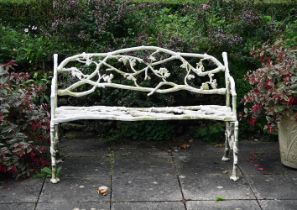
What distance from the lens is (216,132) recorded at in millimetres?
5840

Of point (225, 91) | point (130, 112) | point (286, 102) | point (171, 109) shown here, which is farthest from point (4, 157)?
point (286, 102)

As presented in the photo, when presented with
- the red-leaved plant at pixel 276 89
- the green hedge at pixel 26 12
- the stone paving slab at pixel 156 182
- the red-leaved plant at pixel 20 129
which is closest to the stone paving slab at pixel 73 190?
the stone paving slab at pixel 156 182

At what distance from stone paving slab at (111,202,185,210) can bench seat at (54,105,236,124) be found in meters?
0.85

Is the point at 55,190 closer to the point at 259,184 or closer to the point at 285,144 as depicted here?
the point at 259,184

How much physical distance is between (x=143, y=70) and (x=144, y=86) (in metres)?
0.32

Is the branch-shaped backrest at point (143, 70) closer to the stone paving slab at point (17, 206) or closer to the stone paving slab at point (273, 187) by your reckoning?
the stone paving slab at point (273, 187)

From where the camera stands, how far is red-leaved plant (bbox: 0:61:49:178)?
15.6 ft

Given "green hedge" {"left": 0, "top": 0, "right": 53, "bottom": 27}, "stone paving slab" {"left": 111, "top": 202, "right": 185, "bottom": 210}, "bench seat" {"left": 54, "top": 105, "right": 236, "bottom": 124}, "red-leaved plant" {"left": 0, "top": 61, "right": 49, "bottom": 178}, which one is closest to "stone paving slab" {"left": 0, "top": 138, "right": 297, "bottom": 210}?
"stone paving slab" {"left": 111, "top": 202, "right": 185, "bottom": 210}

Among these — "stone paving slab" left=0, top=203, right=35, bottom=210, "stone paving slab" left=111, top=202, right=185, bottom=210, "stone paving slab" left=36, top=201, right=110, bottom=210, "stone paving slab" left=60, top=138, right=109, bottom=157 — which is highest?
"stone paving slab" left=60, top=138, right=109, bottom=157

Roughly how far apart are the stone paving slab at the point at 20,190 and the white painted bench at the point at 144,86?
19 centimetres

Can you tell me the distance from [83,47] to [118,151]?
1.39m

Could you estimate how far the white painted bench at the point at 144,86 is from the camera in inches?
192

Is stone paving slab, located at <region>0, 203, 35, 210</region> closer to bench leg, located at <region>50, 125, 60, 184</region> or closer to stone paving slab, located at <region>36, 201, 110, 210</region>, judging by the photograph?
stone paving slab, located at <region>36, 201, 110, 210</region>

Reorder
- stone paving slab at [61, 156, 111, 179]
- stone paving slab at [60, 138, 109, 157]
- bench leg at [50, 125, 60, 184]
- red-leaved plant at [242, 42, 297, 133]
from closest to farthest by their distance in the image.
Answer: bench leg at [50, 125, 60, 184] < red-leaved plant at [242, 42, 297, 133] < stone paving slab at [61, 156, 111, 179] < stone paving slab at [60, 138, 109, 157]
